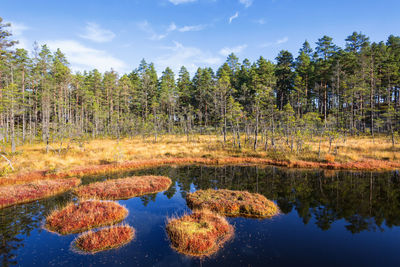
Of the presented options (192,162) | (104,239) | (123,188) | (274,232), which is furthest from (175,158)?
(274,232)

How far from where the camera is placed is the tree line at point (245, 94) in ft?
136

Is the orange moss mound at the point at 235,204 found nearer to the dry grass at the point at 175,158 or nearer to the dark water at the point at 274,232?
→ the dark water at the point at 274,232

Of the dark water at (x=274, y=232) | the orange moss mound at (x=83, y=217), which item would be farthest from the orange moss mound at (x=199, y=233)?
the orange moss mound at (x=83, y=217)

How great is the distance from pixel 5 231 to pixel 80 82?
2478 inches

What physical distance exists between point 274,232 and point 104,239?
9.37 meters

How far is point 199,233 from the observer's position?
33.9 ft

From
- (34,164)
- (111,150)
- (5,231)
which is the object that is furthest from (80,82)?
(5,231)

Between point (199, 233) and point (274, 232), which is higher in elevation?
point (199, 233)

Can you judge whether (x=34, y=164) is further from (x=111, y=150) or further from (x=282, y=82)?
(x=282, y=82)

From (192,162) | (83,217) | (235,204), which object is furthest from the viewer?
(192,162)

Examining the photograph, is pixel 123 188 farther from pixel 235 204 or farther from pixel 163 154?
pixel 163 154

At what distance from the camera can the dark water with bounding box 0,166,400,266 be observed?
350 inches

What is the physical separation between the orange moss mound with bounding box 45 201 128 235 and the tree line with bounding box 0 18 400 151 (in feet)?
81.7

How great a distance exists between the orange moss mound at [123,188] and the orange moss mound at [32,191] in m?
2.16
